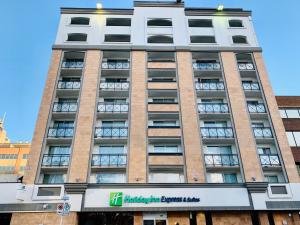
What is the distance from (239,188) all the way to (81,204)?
13009mm

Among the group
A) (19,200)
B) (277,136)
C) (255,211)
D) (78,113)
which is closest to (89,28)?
(78,113)

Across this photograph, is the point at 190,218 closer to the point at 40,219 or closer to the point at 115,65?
the point at 40,219

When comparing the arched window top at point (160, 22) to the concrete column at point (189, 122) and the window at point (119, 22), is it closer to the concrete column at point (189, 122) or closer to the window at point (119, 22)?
the window at point (119, 22)

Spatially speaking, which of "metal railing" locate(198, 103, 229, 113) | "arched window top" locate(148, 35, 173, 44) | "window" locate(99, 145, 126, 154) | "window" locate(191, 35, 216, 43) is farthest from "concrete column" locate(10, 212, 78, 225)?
"window" locate(191, 35, 216, 43)

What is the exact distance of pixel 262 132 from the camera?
25.3 metres

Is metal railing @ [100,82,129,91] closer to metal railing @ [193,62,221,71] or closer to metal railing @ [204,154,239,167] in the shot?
metal railing @ [193,62,221,71]

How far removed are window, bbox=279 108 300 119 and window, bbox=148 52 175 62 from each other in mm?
14699

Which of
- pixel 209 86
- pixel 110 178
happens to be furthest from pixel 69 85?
pixel 209 86

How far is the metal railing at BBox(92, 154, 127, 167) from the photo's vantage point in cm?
2289

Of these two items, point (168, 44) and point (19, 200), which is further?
point (168, 44)

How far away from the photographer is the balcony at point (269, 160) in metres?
23.4

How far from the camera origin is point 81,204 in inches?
800

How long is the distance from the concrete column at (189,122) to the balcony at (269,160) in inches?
227

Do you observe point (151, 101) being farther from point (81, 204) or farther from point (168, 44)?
point (81, 204)
